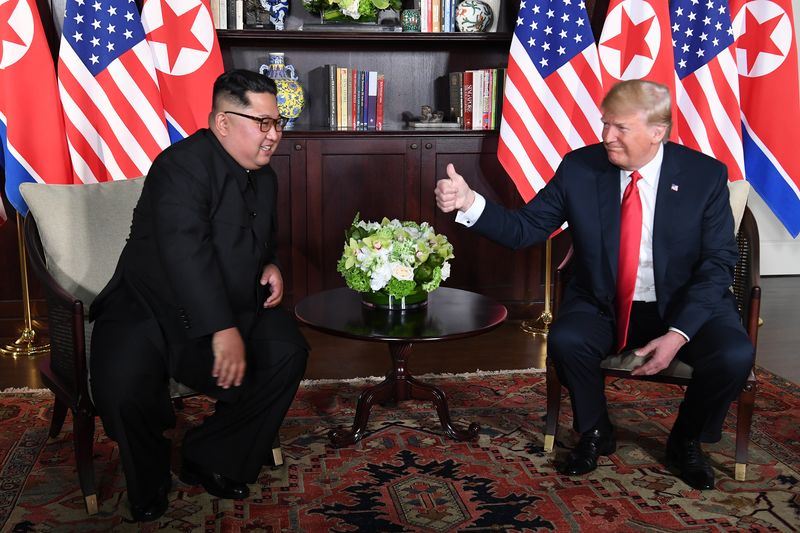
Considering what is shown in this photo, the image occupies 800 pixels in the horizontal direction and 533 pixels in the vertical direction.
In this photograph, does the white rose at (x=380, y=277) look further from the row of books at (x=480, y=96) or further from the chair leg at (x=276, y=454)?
the row of books at (x=480, y=96)

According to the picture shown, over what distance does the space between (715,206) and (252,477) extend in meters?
1.70

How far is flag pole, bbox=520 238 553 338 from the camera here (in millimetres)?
4609

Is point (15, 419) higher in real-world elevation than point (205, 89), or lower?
lower

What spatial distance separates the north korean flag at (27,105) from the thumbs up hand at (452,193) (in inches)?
86.0

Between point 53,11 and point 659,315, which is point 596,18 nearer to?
point 659,315

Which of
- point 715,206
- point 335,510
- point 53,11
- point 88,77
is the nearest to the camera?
point 335,510

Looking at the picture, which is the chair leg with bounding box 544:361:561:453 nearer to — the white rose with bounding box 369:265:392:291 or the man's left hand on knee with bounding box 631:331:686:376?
the man's left hand on knee with bounding box 631:331:686:376

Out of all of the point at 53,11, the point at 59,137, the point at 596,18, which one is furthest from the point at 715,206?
the point at 53,11

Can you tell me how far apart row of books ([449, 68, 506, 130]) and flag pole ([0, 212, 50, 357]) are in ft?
7.64

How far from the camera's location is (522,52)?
4.30 meters

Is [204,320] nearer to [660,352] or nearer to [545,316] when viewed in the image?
[660,352]

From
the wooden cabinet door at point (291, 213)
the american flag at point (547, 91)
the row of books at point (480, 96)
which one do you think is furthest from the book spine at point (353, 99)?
the american flag at point (547, 91)

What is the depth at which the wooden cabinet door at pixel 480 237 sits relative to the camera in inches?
182

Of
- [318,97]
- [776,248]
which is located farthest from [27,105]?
[776,248]
